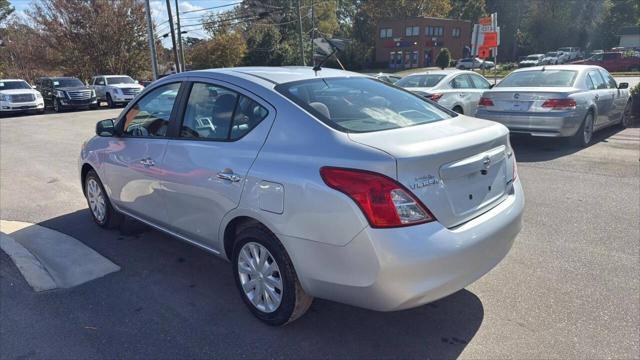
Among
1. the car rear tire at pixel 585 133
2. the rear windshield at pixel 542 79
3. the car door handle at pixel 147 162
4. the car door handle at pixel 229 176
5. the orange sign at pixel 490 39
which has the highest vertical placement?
the orange sign at pixel 490 39

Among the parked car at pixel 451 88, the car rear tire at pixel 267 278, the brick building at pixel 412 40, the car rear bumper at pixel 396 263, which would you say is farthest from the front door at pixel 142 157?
the brick building at pixel 412 40

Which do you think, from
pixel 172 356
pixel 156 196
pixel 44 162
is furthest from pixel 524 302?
pixel 44 162

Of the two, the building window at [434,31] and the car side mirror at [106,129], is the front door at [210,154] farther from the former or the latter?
the building window at [434,31]

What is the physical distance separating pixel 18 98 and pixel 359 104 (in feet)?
76.8

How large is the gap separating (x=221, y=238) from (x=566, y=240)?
3259mm

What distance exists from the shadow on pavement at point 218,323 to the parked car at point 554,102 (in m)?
5.86

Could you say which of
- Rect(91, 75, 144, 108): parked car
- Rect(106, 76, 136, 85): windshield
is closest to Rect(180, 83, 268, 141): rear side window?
Rect(91, 75, 144, 108): parked car

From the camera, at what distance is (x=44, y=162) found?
9422mm

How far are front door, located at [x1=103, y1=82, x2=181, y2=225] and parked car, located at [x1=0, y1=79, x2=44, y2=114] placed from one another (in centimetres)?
2088

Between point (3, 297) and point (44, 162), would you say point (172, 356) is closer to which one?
point (3, 297)

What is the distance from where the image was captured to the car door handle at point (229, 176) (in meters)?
3.12

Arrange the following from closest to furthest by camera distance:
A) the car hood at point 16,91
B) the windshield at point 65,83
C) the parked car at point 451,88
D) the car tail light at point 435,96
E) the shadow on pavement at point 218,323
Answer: the shadow on pavement at point 218,323 < the car tail light at point 435,96 < the parked car at point 451,88 < the car hood at point 16,91 < the windshield at point 65,83

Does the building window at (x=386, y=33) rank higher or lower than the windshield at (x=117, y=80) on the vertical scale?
higher

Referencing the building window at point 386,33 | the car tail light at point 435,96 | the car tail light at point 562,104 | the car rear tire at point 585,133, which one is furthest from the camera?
the building window at point 386,33
